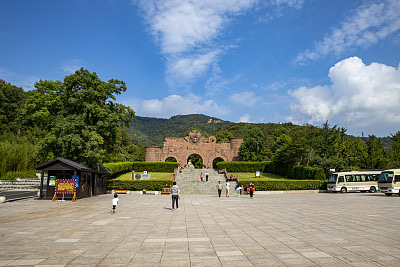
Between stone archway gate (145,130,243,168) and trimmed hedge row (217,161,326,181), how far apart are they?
5.40 meters

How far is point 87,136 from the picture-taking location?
25000 millimetres

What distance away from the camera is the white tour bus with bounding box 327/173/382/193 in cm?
3092

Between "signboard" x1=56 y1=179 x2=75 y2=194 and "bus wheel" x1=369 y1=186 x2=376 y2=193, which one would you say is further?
"bus wheel" x1=369 y1=186 x2=376 y2=193

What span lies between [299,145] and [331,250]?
115ft

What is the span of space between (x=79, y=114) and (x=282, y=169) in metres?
31.9

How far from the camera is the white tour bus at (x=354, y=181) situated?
30.9 m

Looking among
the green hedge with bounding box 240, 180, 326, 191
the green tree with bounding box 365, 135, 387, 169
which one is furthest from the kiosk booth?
the green tree with bounding box 365, 135, 387, 169

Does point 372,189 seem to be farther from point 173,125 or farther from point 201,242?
point 173,125

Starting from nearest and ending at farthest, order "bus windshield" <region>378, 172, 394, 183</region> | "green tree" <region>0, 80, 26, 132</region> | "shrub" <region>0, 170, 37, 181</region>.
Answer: "bus windshield" <region>378, 172, 394, 183</region>
"shrub" <region>0, 170, 37, 181</region>
"green tree" <region>0, 80, 26, 132</region>

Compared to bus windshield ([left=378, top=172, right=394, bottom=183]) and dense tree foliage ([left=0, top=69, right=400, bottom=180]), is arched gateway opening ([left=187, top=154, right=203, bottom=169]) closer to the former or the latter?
dense tree foliage ([left=0, top=69, right=400, bottom=180])

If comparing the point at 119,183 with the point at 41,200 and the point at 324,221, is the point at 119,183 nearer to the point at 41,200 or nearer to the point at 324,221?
the point at 41,200

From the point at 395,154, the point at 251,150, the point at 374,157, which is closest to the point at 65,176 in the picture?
the point at 251,150

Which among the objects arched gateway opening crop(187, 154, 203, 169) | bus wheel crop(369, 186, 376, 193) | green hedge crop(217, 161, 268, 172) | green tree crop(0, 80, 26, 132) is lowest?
bus wheel crop(369, 186, 376, 193)

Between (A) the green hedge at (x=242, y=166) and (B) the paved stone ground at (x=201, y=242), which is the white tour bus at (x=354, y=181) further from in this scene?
(B) the paved stone ground at (x=201, y=242)
